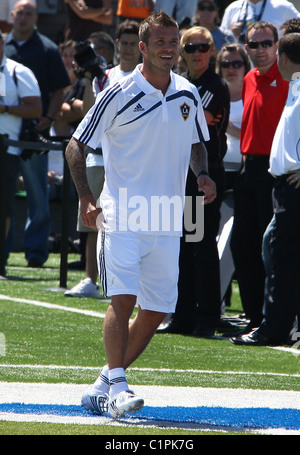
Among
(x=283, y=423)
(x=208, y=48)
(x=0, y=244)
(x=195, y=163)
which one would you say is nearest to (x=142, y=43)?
(x=195, y=163)

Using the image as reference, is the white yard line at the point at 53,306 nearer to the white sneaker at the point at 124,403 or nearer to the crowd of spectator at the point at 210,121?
the crowd of spectator at the point at 210,121

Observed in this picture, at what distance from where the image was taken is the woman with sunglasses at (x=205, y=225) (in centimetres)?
867

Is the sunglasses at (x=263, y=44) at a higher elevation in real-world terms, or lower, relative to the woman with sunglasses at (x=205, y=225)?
higher

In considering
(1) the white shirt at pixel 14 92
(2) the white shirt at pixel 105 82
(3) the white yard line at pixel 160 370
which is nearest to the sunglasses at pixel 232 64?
(2) the white shirt at pixel 105 82

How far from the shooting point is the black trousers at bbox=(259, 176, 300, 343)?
8.14 metres

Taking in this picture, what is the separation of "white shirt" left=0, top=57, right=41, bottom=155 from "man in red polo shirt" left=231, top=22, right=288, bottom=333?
4.01 metres

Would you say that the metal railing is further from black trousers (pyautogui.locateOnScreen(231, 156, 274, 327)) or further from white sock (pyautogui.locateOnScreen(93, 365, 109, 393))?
white sock (pyautogui.locateOnScreen(93, 365, 109, 393))

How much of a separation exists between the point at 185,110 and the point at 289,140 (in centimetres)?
220

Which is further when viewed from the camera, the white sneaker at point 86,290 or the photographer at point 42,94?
the photographer at point 42,94

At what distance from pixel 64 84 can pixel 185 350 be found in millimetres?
6255

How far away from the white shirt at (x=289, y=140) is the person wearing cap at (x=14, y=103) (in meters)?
4.86

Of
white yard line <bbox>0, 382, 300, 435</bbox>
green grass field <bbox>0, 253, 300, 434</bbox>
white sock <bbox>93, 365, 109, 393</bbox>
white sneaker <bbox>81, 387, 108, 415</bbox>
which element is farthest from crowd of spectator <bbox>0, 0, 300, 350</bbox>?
white sneaker <bbox>81, 387, 108, 415</bbox>

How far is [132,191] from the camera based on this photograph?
18.9 feet

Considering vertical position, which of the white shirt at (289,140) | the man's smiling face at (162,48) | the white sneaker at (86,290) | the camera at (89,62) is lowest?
the white sneaker at (86,290)
